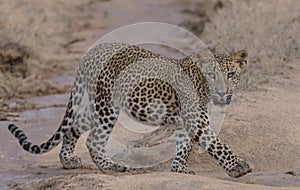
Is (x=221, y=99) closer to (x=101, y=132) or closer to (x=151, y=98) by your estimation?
(x=151, y=98)

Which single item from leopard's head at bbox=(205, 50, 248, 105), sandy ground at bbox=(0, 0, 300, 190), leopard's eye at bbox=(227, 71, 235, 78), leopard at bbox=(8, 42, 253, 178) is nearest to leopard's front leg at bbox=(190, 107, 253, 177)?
leopard at bbox=(8, 42, 253, 178)

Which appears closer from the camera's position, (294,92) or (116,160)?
(116,160)

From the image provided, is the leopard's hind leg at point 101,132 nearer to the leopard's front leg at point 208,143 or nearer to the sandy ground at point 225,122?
the sandy ground at point 225,122

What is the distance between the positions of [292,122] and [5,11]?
7679mm

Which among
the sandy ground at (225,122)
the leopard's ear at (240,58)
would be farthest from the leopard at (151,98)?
the sandy ground at (225,122)

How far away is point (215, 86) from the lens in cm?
749

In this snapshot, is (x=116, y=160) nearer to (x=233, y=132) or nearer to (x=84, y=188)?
(x=233, y=132)

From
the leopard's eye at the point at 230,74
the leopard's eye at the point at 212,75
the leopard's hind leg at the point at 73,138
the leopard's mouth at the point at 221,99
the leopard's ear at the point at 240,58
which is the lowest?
the leopard's hind leg at the point at 73,138

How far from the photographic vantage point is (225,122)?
28.9 feet

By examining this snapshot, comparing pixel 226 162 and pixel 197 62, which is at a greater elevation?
pixel 197 62

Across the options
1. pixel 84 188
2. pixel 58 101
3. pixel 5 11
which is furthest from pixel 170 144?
pixel 5 11

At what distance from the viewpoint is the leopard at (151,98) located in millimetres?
7512

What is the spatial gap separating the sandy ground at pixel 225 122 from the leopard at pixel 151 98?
0.23m

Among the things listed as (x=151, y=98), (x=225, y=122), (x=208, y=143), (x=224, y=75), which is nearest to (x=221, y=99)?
(x=224, y=75)
